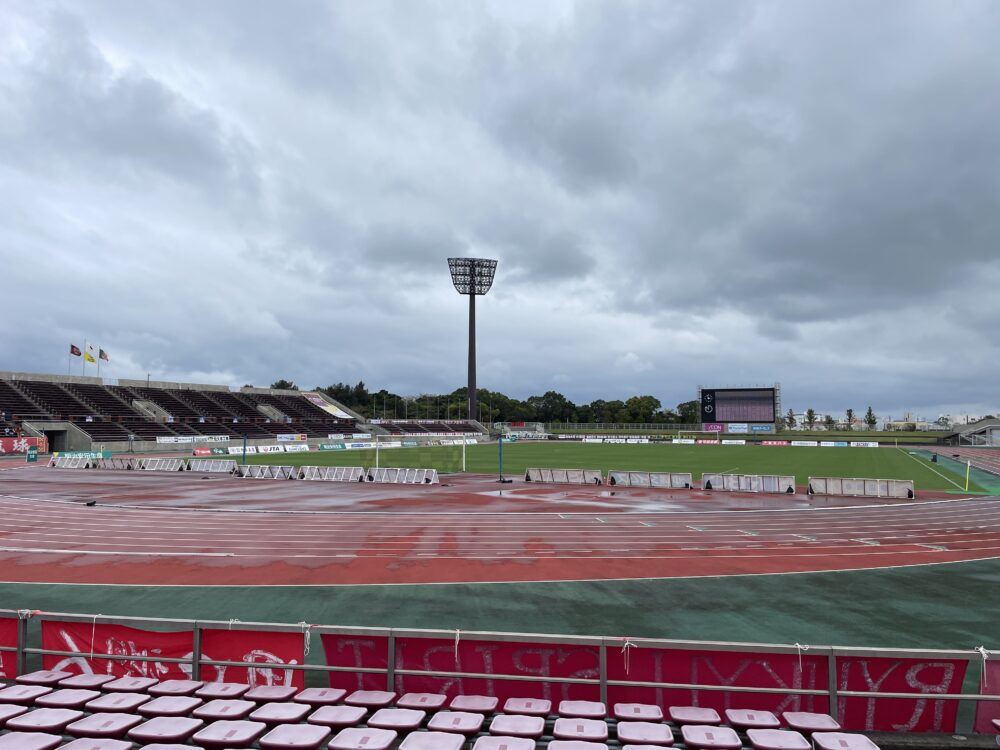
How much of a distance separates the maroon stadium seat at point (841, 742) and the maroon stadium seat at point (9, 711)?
22.5 ft

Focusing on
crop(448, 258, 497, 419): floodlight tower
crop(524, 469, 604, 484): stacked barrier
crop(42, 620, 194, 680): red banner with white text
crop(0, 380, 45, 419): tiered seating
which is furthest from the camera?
crop(448, 258, 497, 419): floodlight tower

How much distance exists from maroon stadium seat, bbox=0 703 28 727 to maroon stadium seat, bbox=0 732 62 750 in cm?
43

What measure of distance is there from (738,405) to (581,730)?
366 ft

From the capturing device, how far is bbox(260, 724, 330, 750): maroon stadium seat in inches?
180

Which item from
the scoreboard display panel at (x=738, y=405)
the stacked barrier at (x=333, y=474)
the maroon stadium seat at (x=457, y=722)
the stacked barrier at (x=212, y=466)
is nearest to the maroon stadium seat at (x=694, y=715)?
the maroon stadium seat at (x=457, y=722)

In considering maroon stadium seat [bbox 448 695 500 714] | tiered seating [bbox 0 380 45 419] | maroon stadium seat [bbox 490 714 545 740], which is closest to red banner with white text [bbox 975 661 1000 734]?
maroon stadium seat [bbox 490 714 545 740]

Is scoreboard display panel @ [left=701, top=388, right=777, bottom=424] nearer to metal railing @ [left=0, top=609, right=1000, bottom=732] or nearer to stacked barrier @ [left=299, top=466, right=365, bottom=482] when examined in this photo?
stacked barrier @ [left=299, top=466, right=365, bottom=482]

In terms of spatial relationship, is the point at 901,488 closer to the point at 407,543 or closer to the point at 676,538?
the point at 676,538

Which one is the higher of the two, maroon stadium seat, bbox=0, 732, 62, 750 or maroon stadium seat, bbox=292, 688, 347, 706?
maroon stadium seat, bbox=0, 732, 62, 750

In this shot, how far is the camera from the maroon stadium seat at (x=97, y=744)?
454cm

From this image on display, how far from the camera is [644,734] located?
4773mm

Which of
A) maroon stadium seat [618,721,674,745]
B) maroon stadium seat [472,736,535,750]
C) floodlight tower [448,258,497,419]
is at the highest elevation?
floodlight tower [448,258,497,419]

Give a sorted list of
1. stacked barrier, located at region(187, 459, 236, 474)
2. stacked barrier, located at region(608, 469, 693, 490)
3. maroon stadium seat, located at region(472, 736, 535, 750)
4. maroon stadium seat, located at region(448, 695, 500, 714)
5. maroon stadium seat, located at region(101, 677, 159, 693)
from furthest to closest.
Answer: stacked barrier, located at region(187, 459, 236, 474)
stacked barrier, located at region(608, 469, 693, 490)
maroon stadium seat, located at region(101, 677, 159, 693)
maroon stadium seat, located at region(448, 695, 500, 714)
maroon stadium seat, located at region(472, 736, 535, 750)

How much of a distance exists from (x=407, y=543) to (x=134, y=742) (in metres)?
12.9
